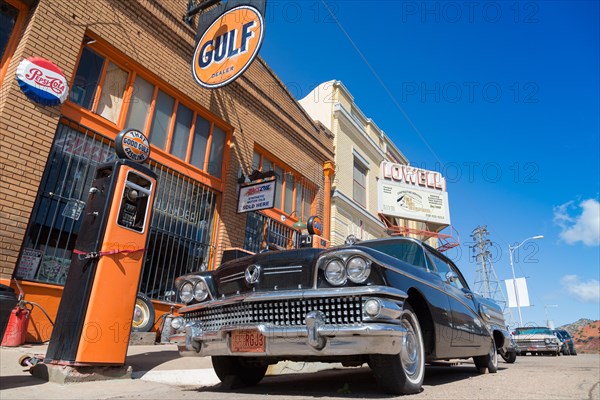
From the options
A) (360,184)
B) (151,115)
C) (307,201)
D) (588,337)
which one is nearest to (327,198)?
(307,201)

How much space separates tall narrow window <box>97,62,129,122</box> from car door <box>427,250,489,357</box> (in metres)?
6.40

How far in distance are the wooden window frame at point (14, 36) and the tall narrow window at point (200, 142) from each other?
3745mm

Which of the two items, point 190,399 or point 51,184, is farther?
point 51,184

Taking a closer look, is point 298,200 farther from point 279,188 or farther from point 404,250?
point 404,250

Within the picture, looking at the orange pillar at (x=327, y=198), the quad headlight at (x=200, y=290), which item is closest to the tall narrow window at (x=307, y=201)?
the orange pillar at (x=327, y=198)

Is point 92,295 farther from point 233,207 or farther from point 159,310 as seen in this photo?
point 233,207

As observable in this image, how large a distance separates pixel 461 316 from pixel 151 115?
278 inches

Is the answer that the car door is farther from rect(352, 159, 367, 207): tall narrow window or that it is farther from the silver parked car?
the silver parked car

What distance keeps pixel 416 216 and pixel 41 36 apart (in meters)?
18.8

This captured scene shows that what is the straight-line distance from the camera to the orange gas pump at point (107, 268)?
3783 millimetres

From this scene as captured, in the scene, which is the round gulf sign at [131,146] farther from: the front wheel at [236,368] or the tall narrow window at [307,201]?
the tall narrow window at [307,201]

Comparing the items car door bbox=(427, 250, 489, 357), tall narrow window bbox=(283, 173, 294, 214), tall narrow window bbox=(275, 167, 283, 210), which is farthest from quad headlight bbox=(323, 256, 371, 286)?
tall narrow window bbox=(283, 173, 294, 214)

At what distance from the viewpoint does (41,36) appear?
256 inches

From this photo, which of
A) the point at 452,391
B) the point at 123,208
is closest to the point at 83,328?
the point at 123,208
